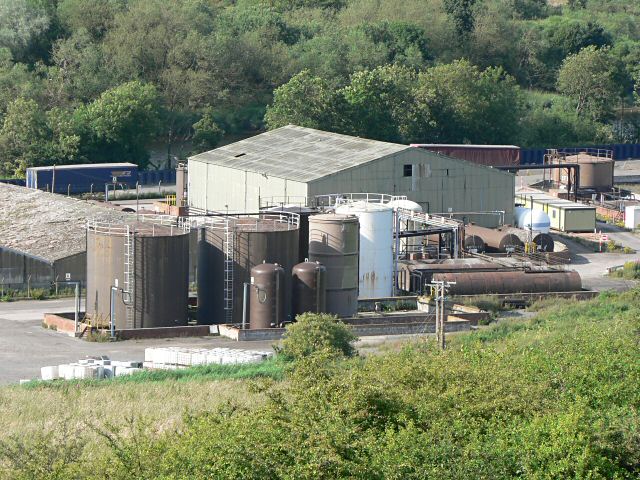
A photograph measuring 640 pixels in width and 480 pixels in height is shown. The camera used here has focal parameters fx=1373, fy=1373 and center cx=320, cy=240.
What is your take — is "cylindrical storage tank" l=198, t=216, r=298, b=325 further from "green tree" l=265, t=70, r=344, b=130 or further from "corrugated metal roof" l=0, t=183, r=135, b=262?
"green tree" l=265, t=70, r=344, b=130

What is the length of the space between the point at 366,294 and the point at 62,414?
21.1 metres

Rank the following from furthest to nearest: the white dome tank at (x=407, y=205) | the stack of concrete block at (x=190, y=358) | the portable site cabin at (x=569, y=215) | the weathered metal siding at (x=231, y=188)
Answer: the portable site cabin at (x=569, y=215), the weathered metal siding at (x=231, y=188), the white dome tank at (x=407, y=205), the stack of concrete block at (x=190, y=358)

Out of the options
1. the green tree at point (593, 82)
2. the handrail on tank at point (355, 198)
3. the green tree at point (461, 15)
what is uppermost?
the green tree at point (461, 15)

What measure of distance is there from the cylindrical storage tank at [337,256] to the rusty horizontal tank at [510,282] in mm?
4558

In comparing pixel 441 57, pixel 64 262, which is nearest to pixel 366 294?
pixel 64 262

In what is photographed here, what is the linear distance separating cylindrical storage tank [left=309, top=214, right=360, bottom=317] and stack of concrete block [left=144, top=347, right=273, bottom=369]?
7.18 metres

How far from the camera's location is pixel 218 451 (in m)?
24.7

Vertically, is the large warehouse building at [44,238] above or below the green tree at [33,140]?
below

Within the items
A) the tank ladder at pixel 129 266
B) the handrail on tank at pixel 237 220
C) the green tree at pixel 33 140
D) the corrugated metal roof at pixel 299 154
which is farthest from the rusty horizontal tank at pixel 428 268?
the green tree at pixel 33 140

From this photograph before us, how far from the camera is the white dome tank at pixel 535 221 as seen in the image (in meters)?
66.4

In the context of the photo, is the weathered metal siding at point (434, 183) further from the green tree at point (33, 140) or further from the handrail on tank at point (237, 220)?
the green tree at point (33, 140)

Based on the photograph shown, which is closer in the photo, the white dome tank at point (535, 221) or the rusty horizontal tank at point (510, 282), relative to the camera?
the rusty horizontal tank at point (510, 282)

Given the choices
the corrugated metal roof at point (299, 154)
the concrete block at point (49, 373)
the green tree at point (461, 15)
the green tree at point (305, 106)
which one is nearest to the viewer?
the concrete block at point (49, 373)

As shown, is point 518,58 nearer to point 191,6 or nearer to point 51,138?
point 191,6
